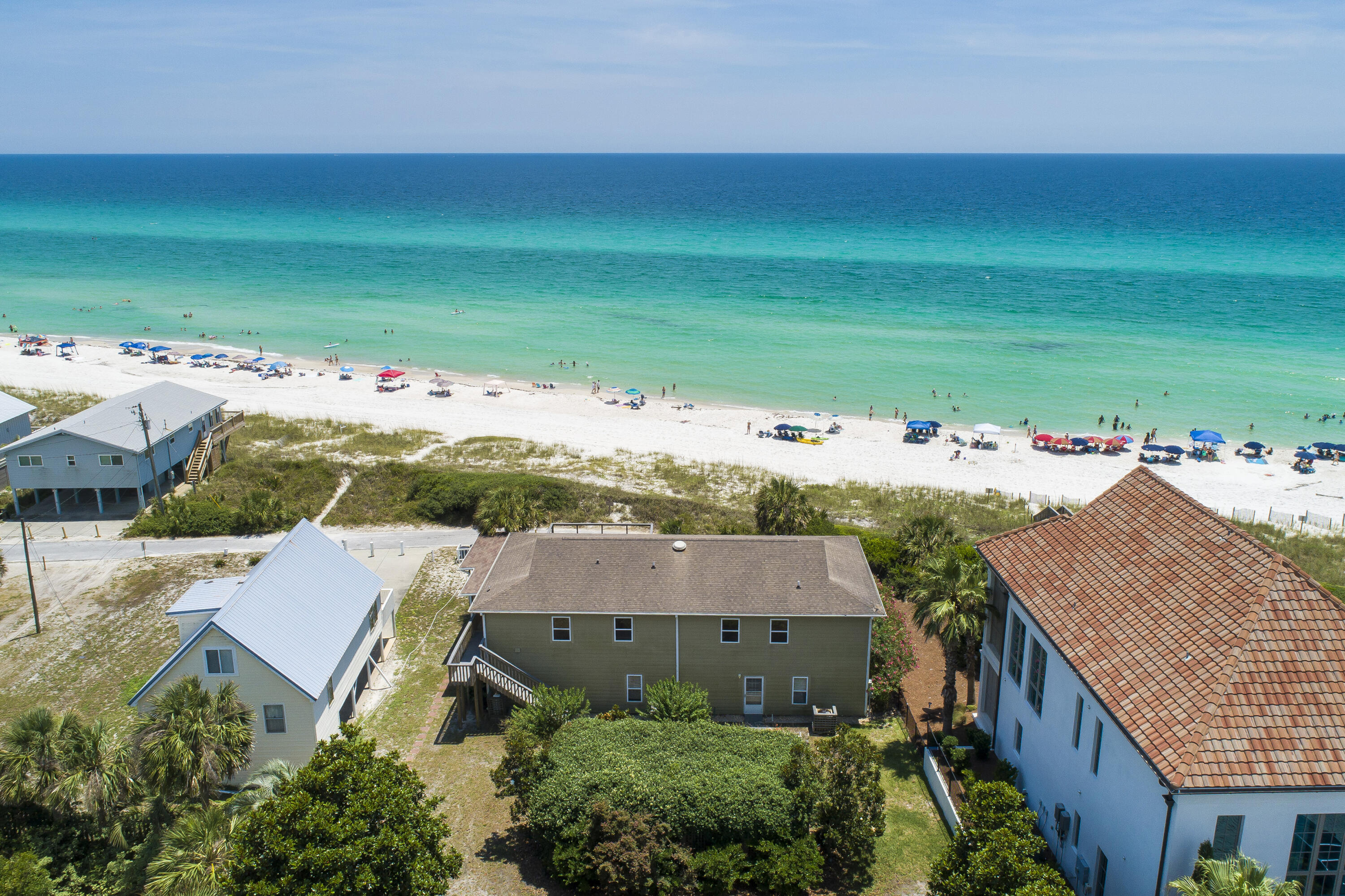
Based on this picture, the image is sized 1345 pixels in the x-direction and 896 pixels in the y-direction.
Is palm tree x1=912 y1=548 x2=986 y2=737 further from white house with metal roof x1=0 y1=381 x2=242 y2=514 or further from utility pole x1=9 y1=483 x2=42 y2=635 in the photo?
white house with metal roof x1=0 y1=381 x2=242 y2=514

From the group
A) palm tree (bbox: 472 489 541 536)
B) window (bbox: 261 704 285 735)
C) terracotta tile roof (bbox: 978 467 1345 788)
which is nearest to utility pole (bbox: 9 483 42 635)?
window (bbox: 261 704 285 735)

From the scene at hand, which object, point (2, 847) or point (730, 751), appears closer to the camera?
point (2, 847)

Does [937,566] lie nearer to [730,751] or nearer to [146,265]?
[730,751]

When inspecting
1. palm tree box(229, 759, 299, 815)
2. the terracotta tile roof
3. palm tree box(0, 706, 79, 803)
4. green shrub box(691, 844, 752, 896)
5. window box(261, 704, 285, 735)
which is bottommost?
green shrub box(691, 844, 752, 896)

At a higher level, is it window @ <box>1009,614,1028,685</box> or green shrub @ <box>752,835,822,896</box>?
window @ <box>1009,614,1028,685</box>

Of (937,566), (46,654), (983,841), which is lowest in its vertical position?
(46,654)

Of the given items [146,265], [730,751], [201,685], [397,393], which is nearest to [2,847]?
[201,685]
